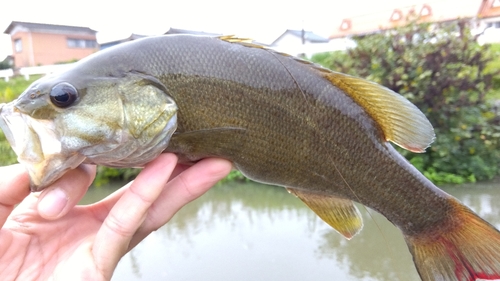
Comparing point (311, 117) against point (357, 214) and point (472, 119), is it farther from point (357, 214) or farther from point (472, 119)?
point (472, 119)

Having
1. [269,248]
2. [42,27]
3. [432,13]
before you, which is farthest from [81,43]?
[269,248]

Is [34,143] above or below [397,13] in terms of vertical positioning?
below

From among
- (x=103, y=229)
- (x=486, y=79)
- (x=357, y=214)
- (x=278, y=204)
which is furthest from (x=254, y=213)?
(x=486, y=79)

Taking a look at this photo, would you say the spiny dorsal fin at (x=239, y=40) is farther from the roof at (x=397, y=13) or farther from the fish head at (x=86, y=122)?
the roof at (x=397, y=13)

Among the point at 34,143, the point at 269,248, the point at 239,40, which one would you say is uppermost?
the point at 239,40

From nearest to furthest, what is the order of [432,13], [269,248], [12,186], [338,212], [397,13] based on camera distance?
[12,186], [338,212], [269,248], [432,13], [397,13]

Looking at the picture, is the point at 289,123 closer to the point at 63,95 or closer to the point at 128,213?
the point at 128,213
